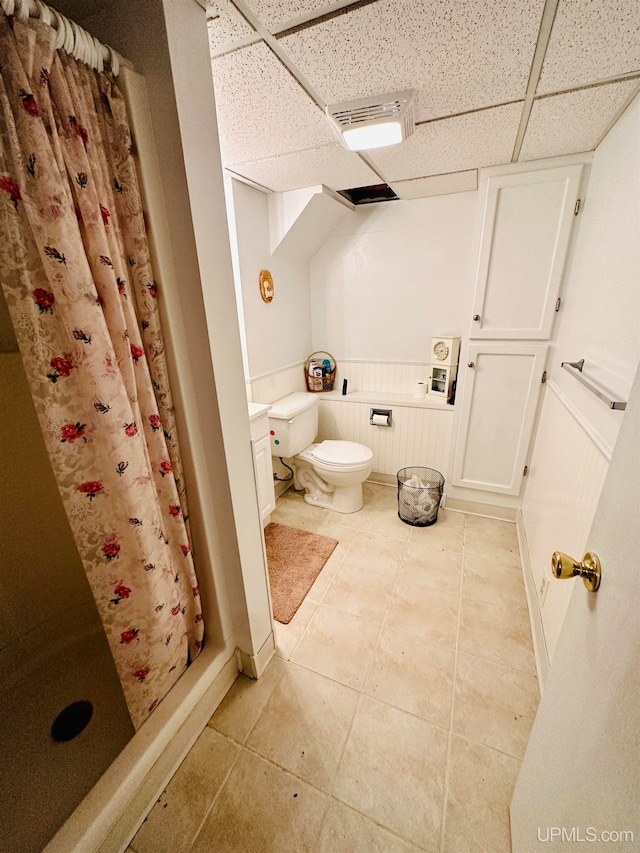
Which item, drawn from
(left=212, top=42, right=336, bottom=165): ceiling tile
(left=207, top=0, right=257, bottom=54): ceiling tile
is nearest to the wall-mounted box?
(left=212, top=42, right=336, bottom=165): ceiling tile

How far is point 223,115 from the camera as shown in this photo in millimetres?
1169

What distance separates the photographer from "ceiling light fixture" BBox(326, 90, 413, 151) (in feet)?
3.58

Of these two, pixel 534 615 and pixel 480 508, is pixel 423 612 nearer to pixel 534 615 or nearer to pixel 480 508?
pixel 534 615

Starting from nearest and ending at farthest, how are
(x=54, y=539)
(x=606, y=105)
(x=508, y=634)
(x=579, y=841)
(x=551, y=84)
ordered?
(x=579, y=841) → (x=551, y=84) → (x=606, y=105) → (x=54, y=539) → (x=508, y=634)

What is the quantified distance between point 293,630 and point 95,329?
144 centimetres

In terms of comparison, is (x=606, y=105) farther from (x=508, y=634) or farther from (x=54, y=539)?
(x=54, y=539)

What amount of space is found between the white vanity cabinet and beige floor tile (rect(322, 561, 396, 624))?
552 mm

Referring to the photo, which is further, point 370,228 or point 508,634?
point 370,228

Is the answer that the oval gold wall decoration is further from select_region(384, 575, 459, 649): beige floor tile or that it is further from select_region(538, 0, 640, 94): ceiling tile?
select_region(384, 575, 459, 649): beige floor tile

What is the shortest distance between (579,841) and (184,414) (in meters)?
1.12

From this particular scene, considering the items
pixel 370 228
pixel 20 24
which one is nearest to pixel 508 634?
pixel 20 24

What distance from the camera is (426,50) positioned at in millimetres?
887

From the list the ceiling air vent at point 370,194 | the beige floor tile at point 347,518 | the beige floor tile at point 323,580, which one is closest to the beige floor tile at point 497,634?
the beige floor tile at point 323,580

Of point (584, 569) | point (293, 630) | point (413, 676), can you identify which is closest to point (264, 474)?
point (293, 630)
